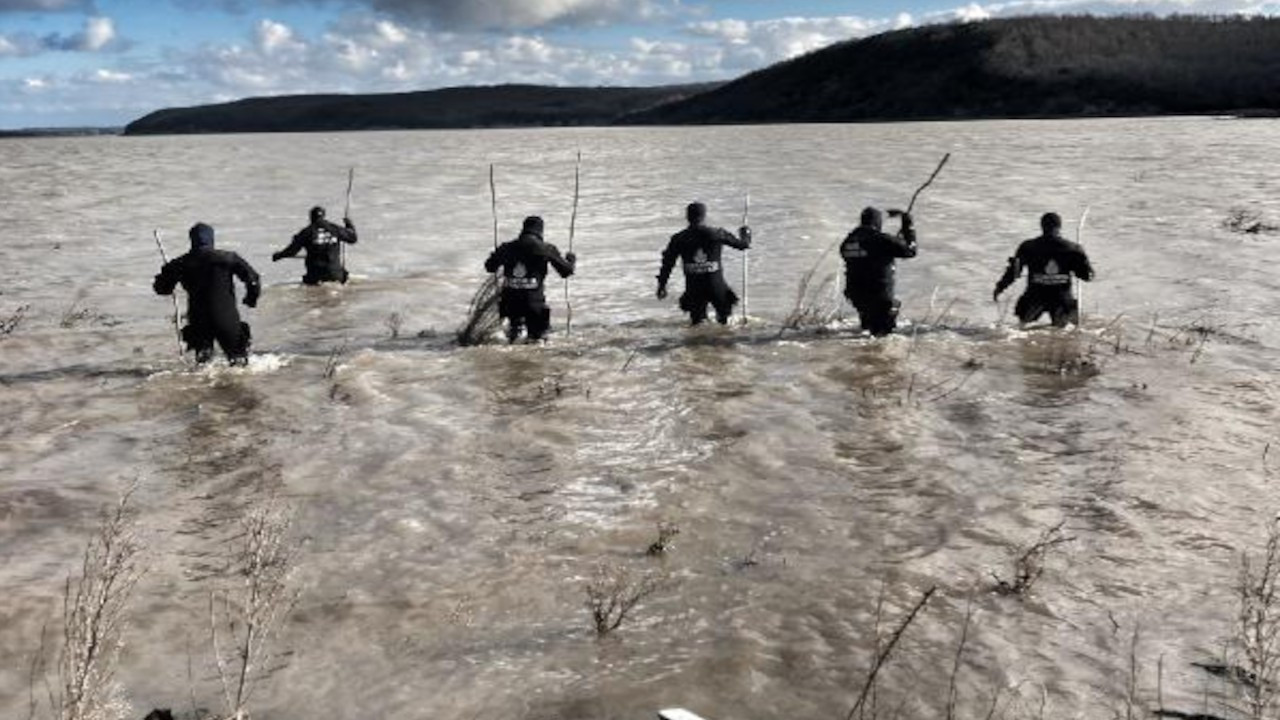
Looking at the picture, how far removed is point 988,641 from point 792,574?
1.27 m

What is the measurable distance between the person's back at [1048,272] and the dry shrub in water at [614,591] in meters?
8.43

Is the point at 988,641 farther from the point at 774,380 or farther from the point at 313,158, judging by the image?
the point at 313,158

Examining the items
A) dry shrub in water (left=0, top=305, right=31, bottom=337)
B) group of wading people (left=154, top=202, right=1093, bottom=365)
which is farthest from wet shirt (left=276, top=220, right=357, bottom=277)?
group of wading people (left=154, top=202, right=1093, bottom=365)

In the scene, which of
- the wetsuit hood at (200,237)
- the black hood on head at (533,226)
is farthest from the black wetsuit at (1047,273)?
the wetsuit hood at (200,237)

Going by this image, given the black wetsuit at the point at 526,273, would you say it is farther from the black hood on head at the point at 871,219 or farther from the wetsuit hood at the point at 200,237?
the black hood on head at the point at 871,219

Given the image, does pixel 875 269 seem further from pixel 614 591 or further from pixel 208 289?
pixel 614 591

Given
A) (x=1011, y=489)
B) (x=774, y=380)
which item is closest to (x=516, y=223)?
(x=774, y=380)

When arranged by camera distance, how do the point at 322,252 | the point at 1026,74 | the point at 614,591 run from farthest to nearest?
the point at 1026,74
the point at 322,252
the point at 614,591

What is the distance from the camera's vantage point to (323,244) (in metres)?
18.2

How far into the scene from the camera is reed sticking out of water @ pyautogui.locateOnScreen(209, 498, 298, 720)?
16.0 ft

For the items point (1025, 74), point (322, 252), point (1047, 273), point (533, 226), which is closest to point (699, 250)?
point (533, 226)

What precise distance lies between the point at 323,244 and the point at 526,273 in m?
5.89

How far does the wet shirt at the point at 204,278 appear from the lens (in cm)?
1243

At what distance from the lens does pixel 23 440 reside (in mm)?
9969
